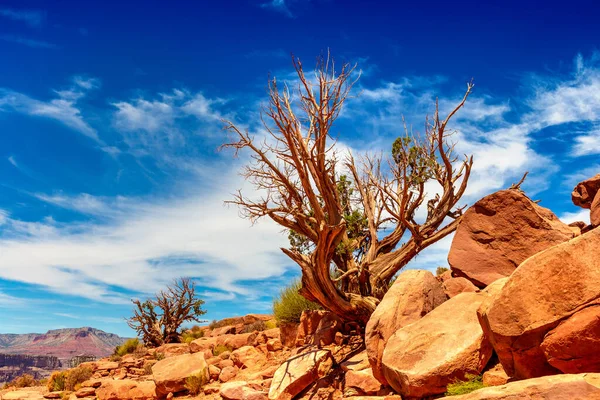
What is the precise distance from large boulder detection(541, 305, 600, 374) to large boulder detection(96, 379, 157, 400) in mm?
11450

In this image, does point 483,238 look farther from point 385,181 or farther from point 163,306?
point 163,306

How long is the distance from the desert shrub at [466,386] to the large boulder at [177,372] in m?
8.55

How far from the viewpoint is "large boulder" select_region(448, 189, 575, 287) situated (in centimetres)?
890

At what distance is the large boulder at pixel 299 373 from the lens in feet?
32.1

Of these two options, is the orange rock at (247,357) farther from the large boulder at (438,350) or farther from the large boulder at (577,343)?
the large boulder at (577,343)

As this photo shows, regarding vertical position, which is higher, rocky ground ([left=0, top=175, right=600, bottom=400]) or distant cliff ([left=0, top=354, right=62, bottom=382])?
distant cliff ([left=0, top=354, right=62, bottom=382])

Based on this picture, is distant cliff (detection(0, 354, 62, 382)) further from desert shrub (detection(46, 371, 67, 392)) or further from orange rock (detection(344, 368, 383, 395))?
orange rock (detection(344, 368, 383, 395))

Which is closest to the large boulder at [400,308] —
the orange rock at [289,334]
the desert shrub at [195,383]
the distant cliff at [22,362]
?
the orange rock at [289,334]

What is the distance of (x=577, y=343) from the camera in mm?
5027

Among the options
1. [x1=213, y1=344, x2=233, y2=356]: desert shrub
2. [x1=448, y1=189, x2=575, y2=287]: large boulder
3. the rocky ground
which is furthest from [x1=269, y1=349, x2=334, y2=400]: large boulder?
[x1=213, y1=344, x2=233, y2=356]: desert shrub

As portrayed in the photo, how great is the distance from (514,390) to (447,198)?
413 inches

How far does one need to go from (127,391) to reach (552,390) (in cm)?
1248

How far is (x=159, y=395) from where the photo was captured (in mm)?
13312

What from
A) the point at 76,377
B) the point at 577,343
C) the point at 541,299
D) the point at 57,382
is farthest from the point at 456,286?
the point at 57,382
